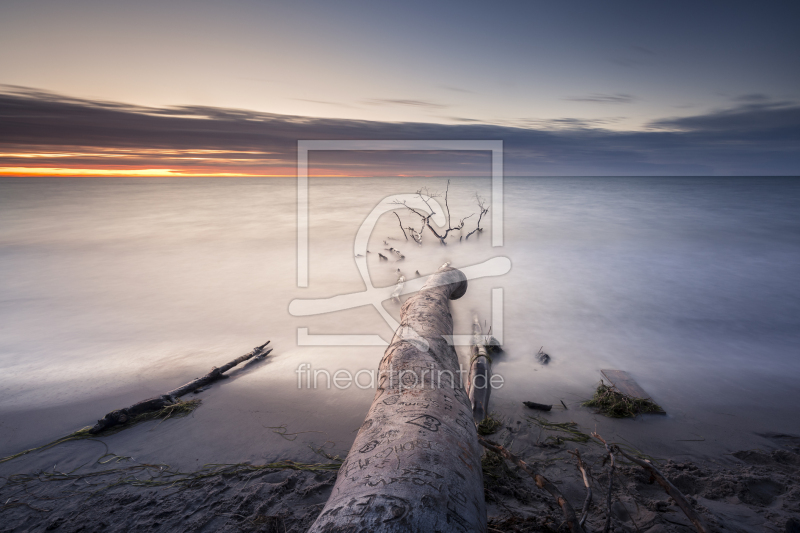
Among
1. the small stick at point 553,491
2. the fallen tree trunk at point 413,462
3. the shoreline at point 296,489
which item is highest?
the fallen tree trunk at point 413,462

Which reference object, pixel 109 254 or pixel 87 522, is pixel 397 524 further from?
pixel 109 254

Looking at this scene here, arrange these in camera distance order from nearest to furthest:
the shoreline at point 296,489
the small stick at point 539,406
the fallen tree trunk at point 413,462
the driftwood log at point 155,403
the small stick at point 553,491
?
the fallen tree trunk at point 413,462, the small stick at point 553,491, the shoreline at point 296,489, the driftwood log at point 155,403, the small stick at point 539,406

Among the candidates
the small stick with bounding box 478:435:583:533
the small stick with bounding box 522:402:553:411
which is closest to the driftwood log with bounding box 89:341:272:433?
the small stick with bounding box 478:435:583:533

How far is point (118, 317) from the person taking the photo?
7.34 meters

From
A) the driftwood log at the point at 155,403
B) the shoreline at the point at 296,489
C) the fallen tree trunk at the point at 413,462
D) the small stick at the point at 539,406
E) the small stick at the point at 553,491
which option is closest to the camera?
the fallen tree trunk at the point at 413,462

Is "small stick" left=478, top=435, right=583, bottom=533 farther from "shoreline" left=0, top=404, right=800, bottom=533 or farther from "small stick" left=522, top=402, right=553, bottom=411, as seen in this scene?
"small stick" left=522, top=402, right=553, bottom=411

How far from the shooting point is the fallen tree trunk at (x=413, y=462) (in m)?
1.71

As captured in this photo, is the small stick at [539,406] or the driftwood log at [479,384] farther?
the small stick at [539,406]

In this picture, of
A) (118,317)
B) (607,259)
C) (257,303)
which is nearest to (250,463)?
(257,303)

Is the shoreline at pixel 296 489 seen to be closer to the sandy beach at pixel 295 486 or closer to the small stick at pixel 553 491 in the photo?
the sandy beach at pixel 295 486

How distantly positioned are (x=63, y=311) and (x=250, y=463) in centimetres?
740

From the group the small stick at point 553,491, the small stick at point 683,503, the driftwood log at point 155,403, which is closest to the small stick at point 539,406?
the small stick at point 553,491

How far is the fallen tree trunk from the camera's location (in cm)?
171

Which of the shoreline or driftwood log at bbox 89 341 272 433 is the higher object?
driftwood log at bbox 89 341 272 433
